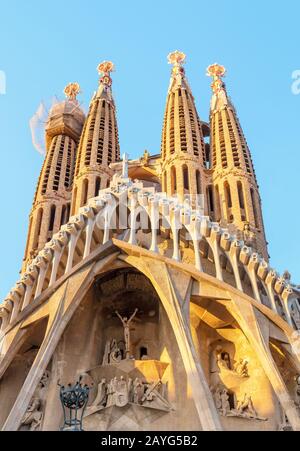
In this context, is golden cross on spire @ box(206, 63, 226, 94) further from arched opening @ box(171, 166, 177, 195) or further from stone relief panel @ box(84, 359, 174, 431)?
stone relief panel @ box(84, 359, 174, 431)

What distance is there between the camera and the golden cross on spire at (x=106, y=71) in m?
33.0

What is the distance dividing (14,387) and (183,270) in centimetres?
575

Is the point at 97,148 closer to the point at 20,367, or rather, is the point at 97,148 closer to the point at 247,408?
the point at 20,367

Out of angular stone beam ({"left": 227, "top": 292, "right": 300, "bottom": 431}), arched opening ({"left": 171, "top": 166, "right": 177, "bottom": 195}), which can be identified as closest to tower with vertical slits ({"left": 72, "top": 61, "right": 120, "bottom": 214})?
arched opening ({"left": 171, "top": 166, "right": 177, "bottom": 195})

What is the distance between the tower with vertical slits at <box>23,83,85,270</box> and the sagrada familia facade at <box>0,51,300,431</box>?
4.73m

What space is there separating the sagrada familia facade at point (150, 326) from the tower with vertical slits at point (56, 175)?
473cm

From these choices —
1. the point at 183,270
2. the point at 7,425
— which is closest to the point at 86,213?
the point at 183,270

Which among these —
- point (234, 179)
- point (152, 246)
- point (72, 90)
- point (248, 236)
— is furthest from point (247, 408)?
point (72, 90)

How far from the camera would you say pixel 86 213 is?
730 inches

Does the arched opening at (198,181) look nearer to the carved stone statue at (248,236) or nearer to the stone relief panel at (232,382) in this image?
the carved stone statue at (248,236)

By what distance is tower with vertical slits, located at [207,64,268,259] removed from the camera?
2130cm

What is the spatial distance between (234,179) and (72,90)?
46.2 feet

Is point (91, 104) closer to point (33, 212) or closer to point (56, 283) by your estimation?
point (33, 212)

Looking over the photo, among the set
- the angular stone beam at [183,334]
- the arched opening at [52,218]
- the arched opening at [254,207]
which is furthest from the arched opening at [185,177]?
the angular stone beam at [183,334]
